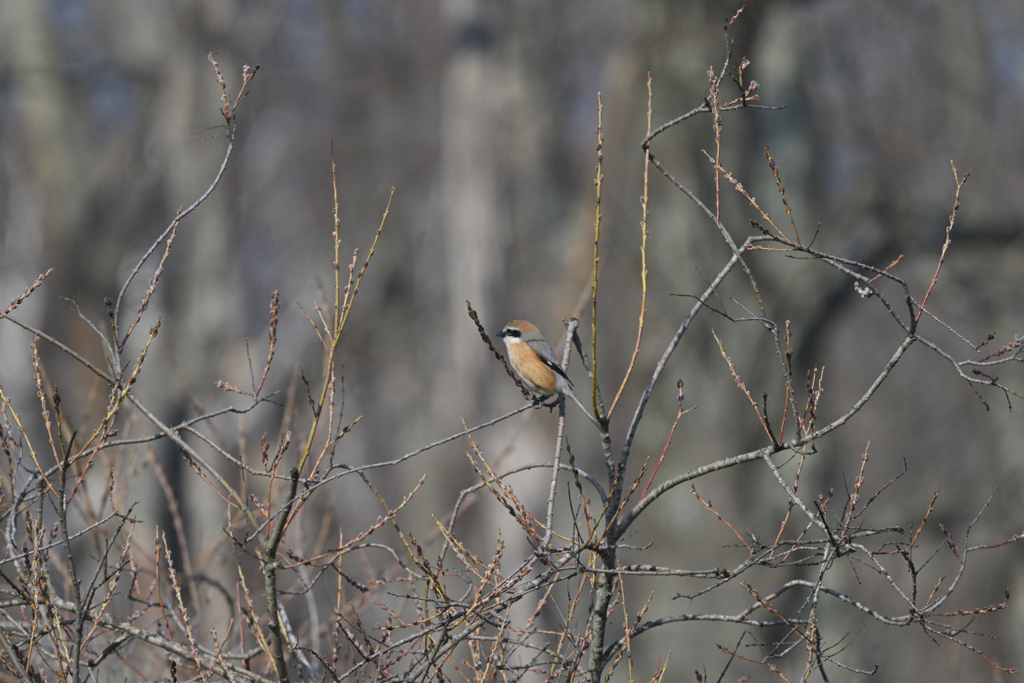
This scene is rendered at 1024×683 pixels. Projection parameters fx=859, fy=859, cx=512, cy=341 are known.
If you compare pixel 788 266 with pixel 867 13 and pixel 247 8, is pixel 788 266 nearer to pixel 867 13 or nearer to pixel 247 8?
pixel 867 13

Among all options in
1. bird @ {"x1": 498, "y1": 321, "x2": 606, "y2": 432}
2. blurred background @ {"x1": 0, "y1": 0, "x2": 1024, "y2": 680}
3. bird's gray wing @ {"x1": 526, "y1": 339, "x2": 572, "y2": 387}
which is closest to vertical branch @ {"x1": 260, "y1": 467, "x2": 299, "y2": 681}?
bird's gray wing @ {"x1": 526, "y1": 339, "x2": 572, "y2": 387}

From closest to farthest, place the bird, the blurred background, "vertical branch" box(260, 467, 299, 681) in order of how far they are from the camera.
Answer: "vertical branch" box(260, 467, 299, 681) < the bird < the blurred background

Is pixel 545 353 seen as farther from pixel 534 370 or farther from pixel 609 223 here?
pixel 609 223

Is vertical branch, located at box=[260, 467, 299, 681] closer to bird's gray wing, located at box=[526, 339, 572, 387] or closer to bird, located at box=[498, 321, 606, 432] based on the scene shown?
bird's gray wing, located at box=[526, 339, 572, 387]

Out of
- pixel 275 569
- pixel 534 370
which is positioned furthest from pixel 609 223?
pixel 275 569

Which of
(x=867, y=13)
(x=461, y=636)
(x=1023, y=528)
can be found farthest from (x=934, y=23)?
(x=461, y=636)

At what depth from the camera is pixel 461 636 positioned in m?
2.23

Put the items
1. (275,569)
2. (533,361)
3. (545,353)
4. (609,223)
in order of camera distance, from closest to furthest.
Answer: (275,569) < (545,353) < (533,361) < (609,223)

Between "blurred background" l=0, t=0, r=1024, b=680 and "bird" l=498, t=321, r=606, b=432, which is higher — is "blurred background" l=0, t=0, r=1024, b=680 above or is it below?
above

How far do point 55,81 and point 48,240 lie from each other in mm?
1887

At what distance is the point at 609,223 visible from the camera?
329 inches

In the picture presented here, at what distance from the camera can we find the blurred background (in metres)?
7.93

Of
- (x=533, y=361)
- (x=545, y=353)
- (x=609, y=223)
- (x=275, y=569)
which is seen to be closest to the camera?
(x=275, y=569)

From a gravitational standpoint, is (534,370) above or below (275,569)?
above
